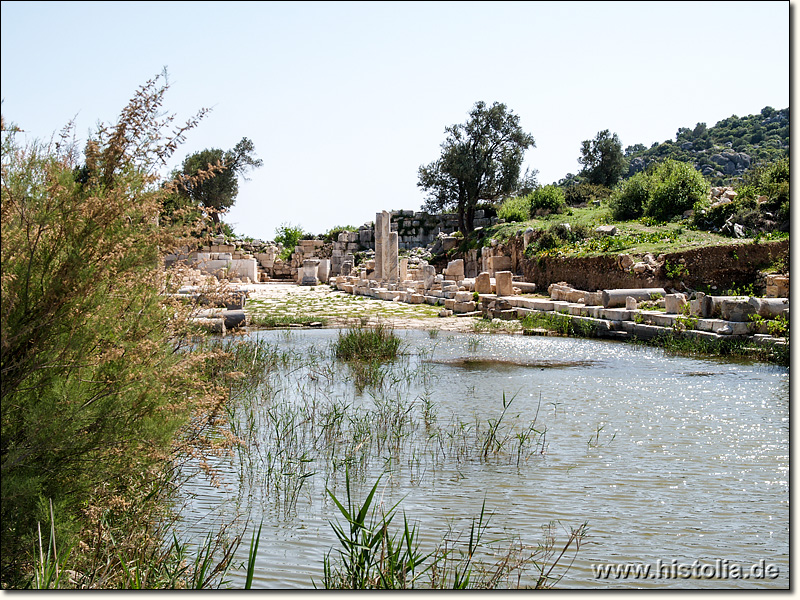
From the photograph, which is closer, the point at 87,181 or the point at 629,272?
the point at 87,181

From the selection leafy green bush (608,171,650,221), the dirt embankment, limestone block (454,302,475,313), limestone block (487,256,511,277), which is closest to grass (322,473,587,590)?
the dirt embankment

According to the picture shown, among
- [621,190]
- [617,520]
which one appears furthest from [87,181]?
[621,190]

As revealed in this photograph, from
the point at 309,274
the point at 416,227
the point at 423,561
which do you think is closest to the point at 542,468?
the point at 423,561

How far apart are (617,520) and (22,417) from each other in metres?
3.68

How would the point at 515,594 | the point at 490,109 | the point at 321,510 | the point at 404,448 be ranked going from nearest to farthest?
the point at 515,594
the point at 321,510
the point at 404,448
the point at 490,109

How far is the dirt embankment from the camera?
17.7 m

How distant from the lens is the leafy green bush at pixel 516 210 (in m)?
33.7

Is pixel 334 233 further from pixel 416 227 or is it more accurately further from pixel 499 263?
pixel 499 263

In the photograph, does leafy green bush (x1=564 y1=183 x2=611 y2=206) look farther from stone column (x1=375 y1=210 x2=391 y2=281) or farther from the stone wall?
stone column (x1=375 y1=210 x2=391 y2=281)

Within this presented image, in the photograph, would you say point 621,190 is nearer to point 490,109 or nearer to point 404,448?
point 490,109

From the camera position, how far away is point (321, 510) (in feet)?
16.7

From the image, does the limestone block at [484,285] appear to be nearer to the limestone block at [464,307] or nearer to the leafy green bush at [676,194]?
the limestone block at [464,307]

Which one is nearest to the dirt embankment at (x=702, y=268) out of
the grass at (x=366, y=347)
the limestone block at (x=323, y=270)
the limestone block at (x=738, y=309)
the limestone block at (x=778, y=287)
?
the limestone block at (x=778, y=287)

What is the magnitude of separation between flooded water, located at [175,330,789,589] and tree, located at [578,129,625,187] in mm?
37037
